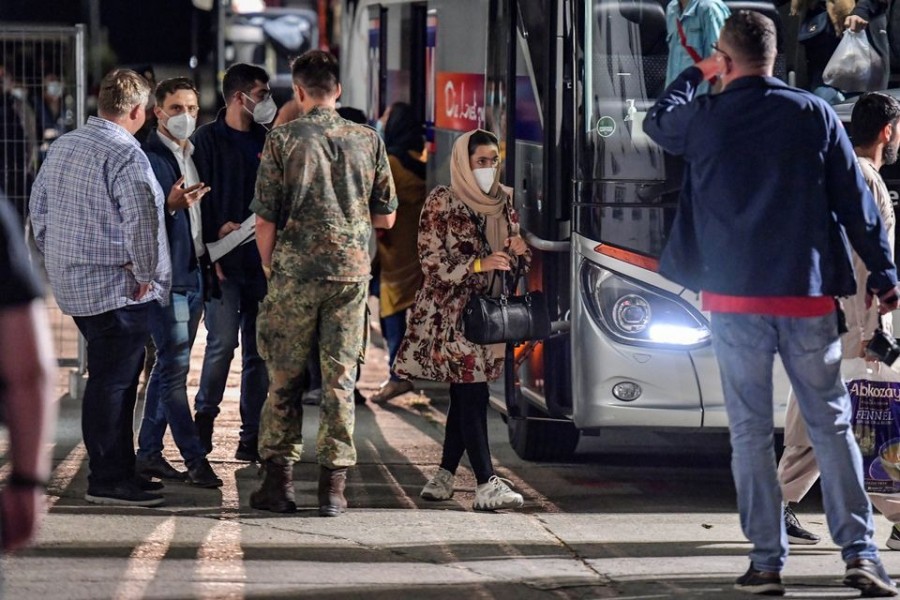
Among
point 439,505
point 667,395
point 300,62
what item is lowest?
point 439,505

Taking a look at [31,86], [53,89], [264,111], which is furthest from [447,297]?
[53,89]

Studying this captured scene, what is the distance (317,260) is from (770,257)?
6.42 ft

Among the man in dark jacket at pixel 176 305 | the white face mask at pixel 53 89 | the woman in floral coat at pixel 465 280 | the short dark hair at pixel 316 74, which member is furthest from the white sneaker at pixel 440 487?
the white face mask at pixel 53 89

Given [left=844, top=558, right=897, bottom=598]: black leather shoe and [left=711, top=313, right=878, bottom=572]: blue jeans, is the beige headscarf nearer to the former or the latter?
[left=711, top=313, right=878, bottom=572]: blue jeans

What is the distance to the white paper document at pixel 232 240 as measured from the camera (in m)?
7.53

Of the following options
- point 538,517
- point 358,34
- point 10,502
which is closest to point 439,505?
point 538,517

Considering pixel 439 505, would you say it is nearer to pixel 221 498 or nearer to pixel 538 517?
pixel 538 517

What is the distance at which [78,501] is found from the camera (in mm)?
6965

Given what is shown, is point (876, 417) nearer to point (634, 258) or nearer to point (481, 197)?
point (634, 258)

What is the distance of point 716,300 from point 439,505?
2.04m

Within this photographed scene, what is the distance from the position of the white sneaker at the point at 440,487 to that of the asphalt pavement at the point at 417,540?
4cm

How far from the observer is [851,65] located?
706 centimetres

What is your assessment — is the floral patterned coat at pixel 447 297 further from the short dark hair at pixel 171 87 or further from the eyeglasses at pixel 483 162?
the short dark hair at pixel 171 87

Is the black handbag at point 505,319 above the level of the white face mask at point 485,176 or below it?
below
